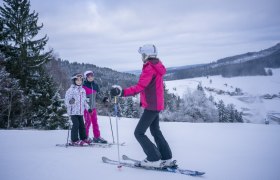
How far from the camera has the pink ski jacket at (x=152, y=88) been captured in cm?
416

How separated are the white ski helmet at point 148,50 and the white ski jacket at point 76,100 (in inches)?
115

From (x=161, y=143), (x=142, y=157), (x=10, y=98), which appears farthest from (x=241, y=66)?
(x=161, y=143)

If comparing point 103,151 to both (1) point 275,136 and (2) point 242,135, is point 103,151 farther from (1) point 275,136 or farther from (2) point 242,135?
(1) point 275,136

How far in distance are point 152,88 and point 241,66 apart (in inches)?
5582

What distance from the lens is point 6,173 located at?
390 cm

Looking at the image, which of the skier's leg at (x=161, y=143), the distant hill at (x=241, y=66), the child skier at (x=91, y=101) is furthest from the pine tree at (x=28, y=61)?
the distant hill at (x=241, y=66)

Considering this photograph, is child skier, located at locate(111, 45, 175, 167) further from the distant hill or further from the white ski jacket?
the distant hill

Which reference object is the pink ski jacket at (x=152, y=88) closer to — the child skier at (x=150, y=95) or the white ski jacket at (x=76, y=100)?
the child skier at (x=150, y=95)

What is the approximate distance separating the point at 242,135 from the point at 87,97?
17.2 feet

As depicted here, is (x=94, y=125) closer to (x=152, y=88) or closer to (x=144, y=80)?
(x=152, y=88)

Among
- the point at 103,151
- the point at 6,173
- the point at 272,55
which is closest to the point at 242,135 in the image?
the point at 103,151

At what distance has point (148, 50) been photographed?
4.40m

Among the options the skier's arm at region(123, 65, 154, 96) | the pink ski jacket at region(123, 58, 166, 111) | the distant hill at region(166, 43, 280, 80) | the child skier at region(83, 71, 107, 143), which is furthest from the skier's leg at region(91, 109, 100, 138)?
the distant hill at region(166, 43, 280, 80)

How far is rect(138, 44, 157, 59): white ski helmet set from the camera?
14.4ft
